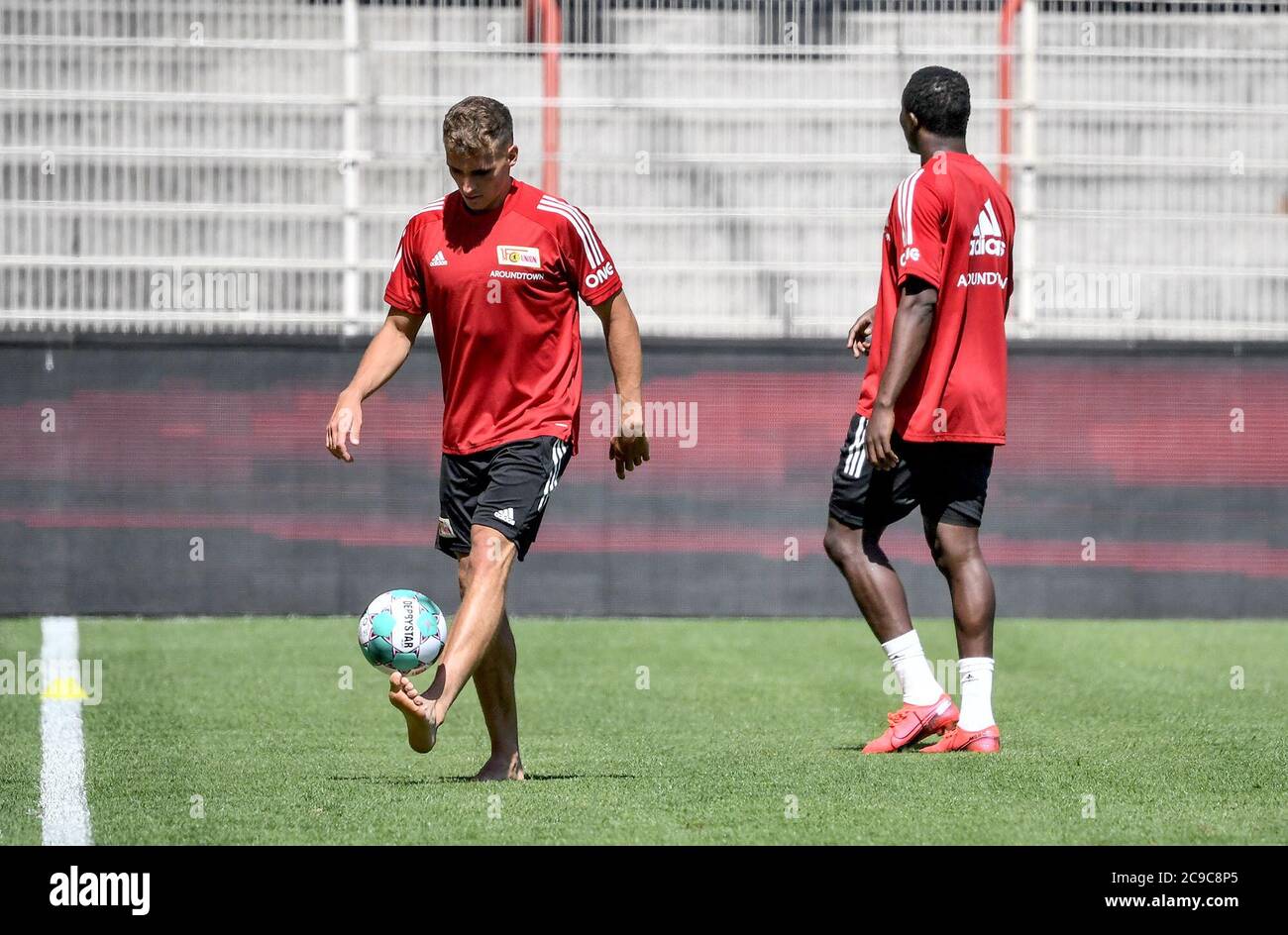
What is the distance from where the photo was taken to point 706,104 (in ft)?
46.0

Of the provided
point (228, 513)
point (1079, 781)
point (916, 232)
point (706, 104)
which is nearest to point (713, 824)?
point (1079, 781)

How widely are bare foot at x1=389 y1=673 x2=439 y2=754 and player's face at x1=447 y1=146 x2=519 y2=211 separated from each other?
1.65m


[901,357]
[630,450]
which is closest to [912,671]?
[901,357]

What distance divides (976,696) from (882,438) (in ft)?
3.36

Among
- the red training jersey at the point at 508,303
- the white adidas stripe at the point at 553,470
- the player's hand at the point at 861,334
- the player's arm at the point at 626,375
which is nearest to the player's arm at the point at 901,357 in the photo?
the player's hand at the point at 861,334

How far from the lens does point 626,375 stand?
655 centimetres

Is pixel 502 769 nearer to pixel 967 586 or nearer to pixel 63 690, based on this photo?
pixel 967 586

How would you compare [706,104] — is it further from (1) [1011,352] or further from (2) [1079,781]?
(2) [1079,781]

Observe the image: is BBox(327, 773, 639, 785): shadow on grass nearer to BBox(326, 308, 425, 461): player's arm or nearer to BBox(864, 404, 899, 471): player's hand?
BBox(326, 308, 425, 461): player's arm

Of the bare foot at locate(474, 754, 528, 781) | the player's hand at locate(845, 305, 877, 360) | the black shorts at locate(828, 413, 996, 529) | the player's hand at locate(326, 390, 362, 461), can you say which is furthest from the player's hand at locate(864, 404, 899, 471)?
the player's hand at locate(326, 390, 362, 461)

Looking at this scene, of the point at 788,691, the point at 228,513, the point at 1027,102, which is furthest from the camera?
the point at 1027,102

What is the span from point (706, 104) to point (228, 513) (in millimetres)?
4552

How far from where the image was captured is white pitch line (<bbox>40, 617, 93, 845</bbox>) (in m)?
5.46

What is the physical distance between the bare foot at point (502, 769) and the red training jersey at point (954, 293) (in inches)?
75.7
